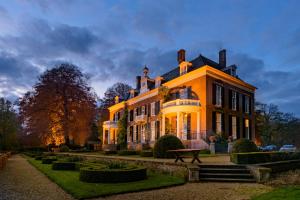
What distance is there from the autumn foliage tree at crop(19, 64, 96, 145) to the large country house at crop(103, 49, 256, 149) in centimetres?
829

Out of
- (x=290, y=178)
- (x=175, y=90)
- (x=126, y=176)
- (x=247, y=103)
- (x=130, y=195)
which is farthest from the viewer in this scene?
(x=247, y=103)

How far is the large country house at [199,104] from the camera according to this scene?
26.0 metres

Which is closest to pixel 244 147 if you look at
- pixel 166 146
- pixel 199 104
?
pixel 166 146

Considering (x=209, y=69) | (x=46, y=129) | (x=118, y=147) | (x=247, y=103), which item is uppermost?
(x=209, y=69)

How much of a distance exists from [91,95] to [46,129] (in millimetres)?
7645

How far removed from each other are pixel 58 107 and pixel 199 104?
20.1 meters

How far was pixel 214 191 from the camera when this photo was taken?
822 centimetres

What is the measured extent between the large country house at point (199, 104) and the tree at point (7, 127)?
80.6 feet

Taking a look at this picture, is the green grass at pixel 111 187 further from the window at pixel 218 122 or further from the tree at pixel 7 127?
the tree at pixel 7 127

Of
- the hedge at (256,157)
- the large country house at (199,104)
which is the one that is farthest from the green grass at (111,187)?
the large country house at (199,104)

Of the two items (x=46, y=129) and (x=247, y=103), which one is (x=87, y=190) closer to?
(x=247, y=103)

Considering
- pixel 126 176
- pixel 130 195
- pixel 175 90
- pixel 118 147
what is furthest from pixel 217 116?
pixel 130 195

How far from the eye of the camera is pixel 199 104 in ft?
86.1

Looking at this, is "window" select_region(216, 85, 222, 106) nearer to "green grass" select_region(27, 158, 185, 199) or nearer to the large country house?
the large country house
